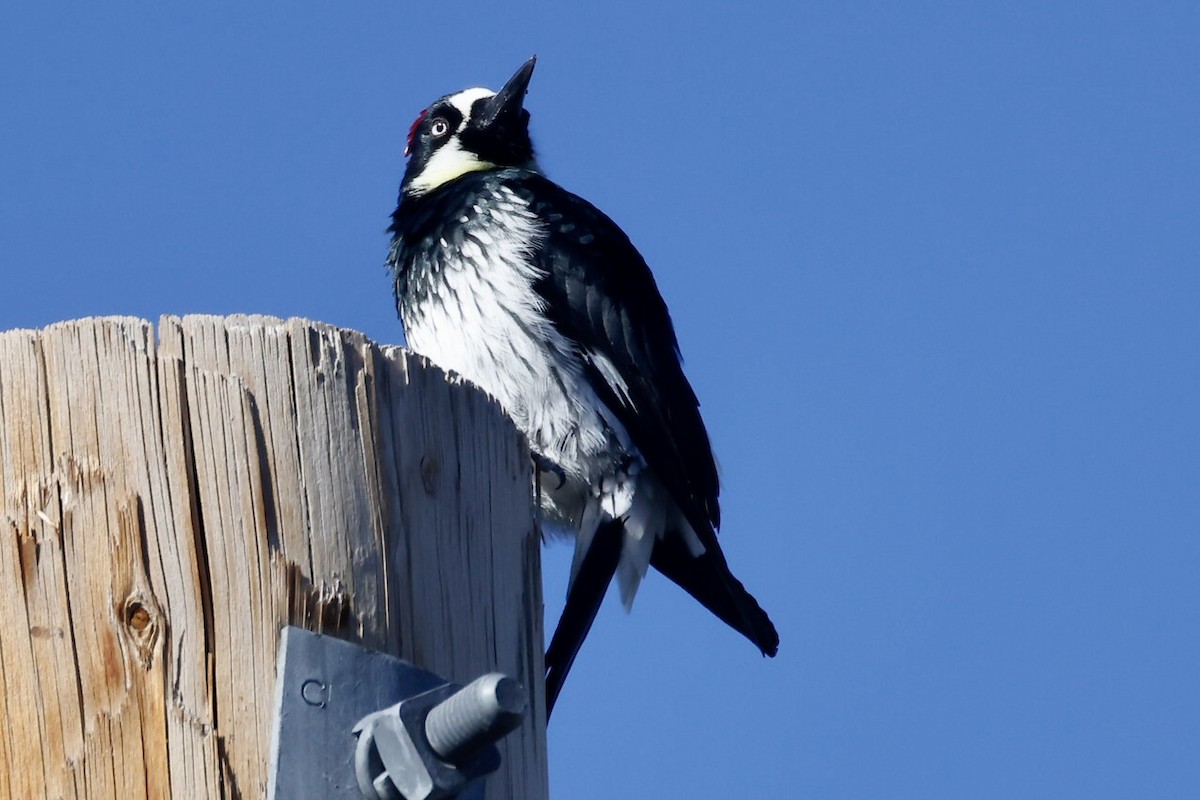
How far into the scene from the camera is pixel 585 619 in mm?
3867

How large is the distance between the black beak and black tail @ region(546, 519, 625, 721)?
2016mm

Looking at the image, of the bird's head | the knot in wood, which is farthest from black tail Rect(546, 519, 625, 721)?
the bird's head

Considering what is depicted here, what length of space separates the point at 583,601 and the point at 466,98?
2630 millimetres

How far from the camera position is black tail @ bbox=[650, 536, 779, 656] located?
4.29 meters

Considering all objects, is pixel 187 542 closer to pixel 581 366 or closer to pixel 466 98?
pixel 581 366

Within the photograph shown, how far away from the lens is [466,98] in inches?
233

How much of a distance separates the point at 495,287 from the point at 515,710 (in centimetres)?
285

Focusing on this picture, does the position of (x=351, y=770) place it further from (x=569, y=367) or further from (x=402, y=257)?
(x=402, y=257)

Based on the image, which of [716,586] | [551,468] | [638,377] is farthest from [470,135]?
[716,586]

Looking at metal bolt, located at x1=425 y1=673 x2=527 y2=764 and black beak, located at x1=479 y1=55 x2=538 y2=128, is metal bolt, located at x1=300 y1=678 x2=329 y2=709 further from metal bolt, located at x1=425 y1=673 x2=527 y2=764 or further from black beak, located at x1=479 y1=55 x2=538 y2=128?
black beak, located at x1=479 y1=55 x2=538 y2=128

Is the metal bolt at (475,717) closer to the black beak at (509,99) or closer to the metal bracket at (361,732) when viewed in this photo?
the metal bracket at (361,732)

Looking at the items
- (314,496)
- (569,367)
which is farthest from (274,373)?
(569,367)

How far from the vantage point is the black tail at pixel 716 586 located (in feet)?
14.1

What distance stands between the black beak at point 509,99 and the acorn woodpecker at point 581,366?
3.03 feet
